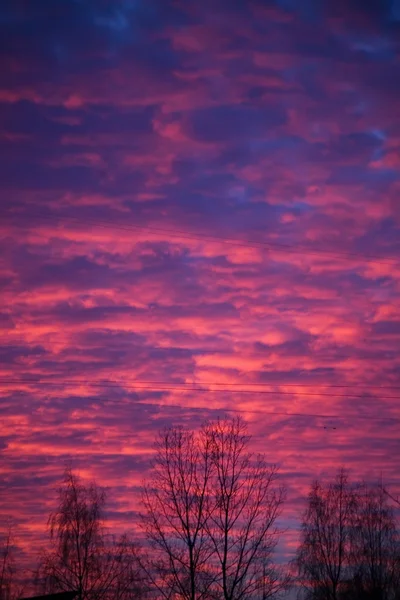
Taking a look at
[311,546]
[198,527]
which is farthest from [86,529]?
[198,527]

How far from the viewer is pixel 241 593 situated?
41.5 metres

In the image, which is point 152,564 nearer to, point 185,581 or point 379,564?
point 185,581

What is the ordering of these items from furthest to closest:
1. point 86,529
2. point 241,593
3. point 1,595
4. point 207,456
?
point 1,595
point 86,529
point 207,456
point 241,593

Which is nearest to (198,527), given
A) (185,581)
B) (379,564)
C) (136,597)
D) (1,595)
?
(185,581)

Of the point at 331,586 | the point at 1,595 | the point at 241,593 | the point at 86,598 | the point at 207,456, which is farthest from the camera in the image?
the point at 1,595

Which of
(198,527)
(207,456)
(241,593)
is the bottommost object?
(241,593)

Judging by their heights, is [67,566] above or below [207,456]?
below

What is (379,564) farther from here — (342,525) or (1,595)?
(1,595)

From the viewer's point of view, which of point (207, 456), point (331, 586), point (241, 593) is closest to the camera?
point (241, 593)

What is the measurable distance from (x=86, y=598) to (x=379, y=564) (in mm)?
24713

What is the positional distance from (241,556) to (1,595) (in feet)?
152

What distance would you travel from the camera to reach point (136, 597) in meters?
63.4

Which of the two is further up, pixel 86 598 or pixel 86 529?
pixel 86 529

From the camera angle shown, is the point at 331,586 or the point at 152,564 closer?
the point at 152,564
